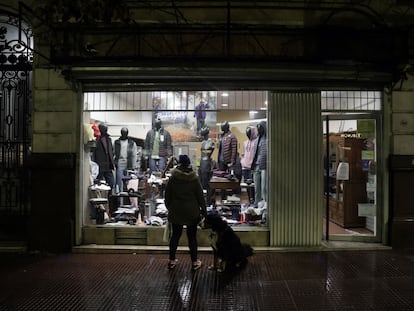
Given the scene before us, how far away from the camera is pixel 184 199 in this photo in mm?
6547

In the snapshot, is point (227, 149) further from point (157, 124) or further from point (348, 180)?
point (348, 180)

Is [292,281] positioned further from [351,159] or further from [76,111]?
[76,111]

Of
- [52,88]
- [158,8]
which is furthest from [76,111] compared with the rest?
[158,8]

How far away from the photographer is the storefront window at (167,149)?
8.12 metres

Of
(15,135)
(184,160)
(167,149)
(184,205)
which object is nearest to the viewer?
(184,205)

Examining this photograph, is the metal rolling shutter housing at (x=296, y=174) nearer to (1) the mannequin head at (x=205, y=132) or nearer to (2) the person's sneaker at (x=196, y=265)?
(1) the mannequin head at (x=205, y=132)

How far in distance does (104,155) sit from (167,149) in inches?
56.3

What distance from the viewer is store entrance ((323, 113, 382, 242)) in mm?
8148

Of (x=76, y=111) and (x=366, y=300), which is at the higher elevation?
(x=76, y=111)

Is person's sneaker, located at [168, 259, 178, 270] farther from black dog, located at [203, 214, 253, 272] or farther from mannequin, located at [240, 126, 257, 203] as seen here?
mannequin, located at [240, 126, 257, 203]

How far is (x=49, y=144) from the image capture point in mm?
7664

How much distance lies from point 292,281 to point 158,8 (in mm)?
5724

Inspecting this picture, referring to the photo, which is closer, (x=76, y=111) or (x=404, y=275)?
(x=404, y=275)

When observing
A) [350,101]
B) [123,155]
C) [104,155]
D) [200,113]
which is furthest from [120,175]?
[350,101]
